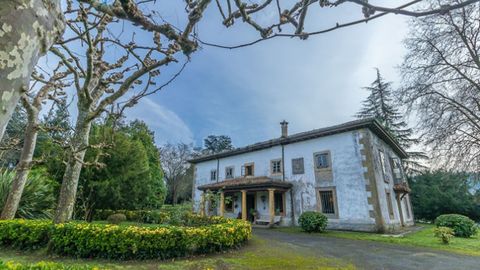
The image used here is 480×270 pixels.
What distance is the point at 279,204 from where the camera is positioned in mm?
16891

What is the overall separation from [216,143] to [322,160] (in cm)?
3513

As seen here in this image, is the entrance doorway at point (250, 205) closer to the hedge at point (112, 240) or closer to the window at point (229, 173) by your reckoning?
the window at point (229, 173)

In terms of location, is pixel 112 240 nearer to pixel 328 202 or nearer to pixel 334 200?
pixel 334 200

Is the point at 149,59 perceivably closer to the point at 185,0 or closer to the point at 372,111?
the point at 185,0

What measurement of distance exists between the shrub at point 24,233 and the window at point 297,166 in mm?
13055

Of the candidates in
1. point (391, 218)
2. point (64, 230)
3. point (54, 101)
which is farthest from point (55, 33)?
point (391, 218)

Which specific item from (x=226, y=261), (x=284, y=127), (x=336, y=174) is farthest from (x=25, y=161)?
(x=284, y=127)

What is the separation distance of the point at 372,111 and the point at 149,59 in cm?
3128

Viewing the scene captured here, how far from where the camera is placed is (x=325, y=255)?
7.17 m

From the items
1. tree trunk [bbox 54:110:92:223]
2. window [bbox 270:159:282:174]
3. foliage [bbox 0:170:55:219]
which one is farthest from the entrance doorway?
tree trunk [bbox 54:110:92:223]

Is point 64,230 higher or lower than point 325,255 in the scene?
higher

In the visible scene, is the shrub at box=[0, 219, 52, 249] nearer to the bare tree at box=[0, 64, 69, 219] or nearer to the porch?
the bare tree at box=[0, 64, 69, 219]

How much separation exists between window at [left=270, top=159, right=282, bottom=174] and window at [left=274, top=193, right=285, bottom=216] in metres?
1.59

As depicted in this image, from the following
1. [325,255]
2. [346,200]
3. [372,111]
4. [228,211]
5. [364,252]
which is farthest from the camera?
[372,111]
